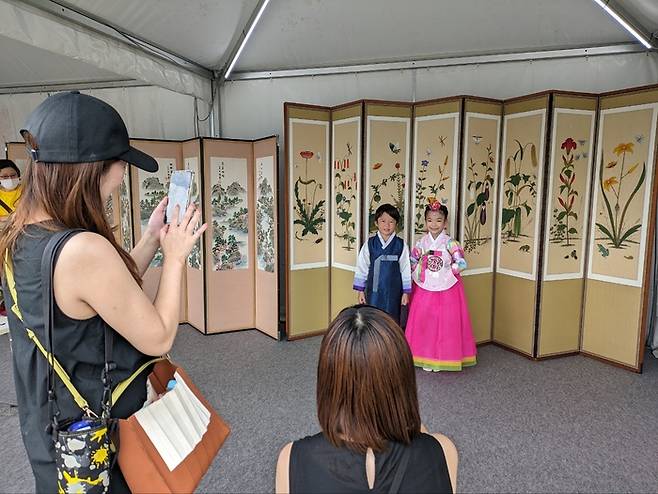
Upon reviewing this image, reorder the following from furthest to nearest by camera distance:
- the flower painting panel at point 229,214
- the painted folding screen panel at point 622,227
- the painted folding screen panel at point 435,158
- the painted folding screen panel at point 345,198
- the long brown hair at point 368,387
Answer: the flower painting panel at point 229,214 → the painted folding screen panel at point 345,198 → the painted folding screen panel at point 435,158 → the painted folding screen panel at point 622,227 → the long brown hair at point 368,387

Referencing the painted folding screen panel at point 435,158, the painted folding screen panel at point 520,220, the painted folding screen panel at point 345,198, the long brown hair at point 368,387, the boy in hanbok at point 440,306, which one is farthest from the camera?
the painted folding screen panel at point 345,198

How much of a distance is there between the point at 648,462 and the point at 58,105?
2.94 metres

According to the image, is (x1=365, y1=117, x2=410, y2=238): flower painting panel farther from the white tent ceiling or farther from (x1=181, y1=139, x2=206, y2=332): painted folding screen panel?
(x1=181, y1=139, x2=206, y2=332): painted folding screen panel

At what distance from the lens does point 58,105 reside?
0.89m

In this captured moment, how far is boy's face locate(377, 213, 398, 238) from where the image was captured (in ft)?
12.0

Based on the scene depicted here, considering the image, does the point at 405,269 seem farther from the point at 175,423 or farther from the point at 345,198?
the point at 175,423

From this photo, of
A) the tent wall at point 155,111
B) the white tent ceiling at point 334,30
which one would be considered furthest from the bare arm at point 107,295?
the tent wall at point 155,111

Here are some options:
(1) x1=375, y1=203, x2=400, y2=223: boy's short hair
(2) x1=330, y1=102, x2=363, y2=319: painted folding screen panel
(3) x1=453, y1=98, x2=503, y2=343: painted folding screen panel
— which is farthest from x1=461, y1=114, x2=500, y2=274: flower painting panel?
(2) x1=330, y1=102, x2=363, y2=319: painted folding screen panel

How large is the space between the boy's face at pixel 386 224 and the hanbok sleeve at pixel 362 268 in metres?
0.19

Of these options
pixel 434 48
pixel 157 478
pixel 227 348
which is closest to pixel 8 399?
pixel 227 348

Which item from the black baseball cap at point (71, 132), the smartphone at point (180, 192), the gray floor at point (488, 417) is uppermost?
the black baseball cap at point (71, 132)

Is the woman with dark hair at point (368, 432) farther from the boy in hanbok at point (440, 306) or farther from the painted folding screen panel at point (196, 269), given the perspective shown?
the painted folding screen panel at point (196, 269)

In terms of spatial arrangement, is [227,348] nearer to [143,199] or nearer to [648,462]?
[143,199]

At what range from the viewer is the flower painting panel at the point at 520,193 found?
363cm
